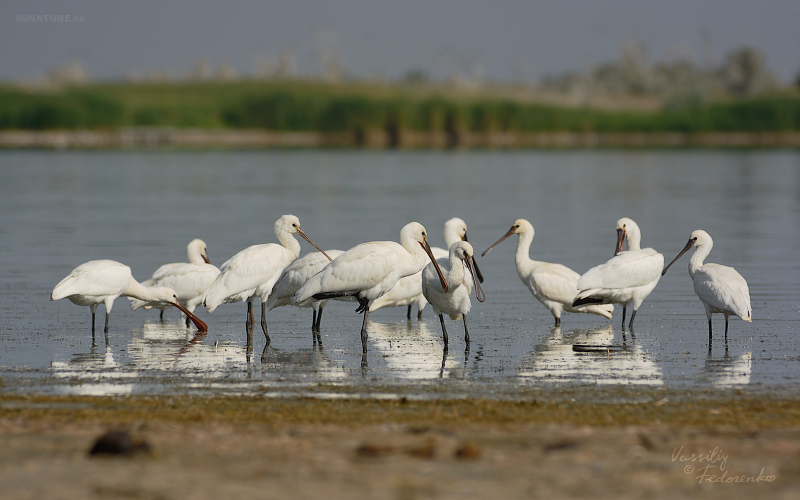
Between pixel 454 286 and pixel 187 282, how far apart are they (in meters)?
3.74

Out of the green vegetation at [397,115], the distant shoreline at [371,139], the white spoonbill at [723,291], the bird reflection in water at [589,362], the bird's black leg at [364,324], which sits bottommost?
the bird reflection in water at [589,362]

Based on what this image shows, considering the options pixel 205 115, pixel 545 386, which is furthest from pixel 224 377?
pixel 205 115

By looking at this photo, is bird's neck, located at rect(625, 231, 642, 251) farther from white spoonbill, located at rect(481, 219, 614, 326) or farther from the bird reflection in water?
the bird reflection in water

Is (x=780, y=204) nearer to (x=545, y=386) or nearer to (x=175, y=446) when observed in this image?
(x=545, y=386)

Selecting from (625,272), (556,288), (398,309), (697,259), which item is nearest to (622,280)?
(625,272)

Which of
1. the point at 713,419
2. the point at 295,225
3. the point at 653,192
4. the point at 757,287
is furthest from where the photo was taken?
the point at 653,192

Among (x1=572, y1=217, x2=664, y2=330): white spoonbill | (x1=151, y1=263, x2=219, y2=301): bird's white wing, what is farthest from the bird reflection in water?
(x1=151, y1=263, x2=219, y2=301): bird's white wing

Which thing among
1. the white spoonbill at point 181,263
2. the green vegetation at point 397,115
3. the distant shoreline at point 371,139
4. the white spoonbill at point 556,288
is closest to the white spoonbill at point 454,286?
the white spoonbill at point 556,288

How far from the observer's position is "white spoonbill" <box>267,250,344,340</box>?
12266 mm

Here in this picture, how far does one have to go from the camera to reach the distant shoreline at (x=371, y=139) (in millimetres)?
91438

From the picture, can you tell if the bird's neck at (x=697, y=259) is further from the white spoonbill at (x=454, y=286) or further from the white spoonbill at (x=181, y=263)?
the white spoonbill at (x=181, y=263)

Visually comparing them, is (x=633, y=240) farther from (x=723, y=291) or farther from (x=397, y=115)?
(x=397, y=115)

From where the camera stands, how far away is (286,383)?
8.84 metres

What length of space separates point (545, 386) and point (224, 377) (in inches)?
113
